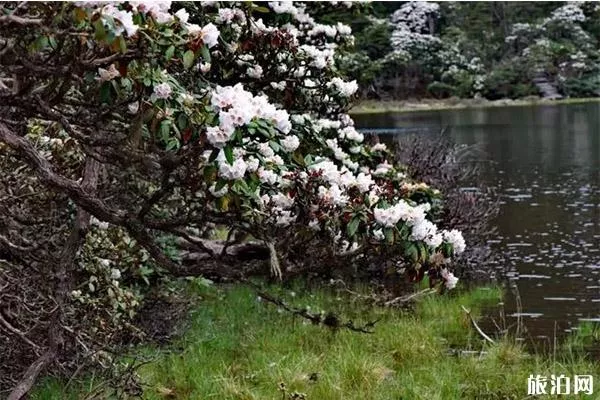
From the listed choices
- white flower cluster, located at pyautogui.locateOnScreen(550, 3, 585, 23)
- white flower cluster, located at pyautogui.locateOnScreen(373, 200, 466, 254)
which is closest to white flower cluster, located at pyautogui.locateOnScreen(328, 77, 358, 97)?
white flower cluster, located at pyautogui.locateOnScreen(373, 200, 466, 254)

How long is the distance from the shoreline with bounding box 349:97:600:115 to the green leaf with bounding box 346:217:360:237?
4934 cm

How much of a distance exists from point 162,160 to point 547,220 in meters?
12.1

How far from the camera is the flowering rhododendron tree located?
10.8ft

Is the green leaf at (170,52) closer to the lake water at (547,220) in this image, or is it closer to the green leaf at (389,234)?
the green leaf at (389,234)

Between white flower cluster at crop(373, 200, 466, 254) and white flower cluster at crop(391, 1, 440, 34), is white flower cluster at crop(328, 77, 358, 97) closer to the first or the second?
white flower cluster at crop(373, 200, 466, 254)

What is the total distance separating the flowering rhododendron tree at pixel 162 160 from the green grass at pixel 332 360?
26.8 inches

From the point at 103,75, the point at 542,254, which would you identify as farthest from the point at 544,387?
the point at 542,254

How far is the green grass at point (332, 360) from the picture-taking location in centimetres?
594

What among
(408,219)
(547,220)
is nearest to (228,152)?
(408,219)

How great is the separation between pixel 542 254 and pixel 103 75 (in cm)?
984

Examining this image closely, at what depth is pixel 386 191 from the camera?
4.80m

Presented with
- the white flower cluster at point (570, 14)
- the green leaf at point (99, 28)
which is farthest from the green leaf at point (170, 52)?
the white flower cluster at point (570, 14)

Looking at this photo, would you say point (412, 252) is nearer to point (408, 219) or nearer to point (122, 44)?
point (408, 219)

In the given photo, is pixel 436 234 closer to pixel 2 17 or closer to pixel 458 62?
pixel 2 17
